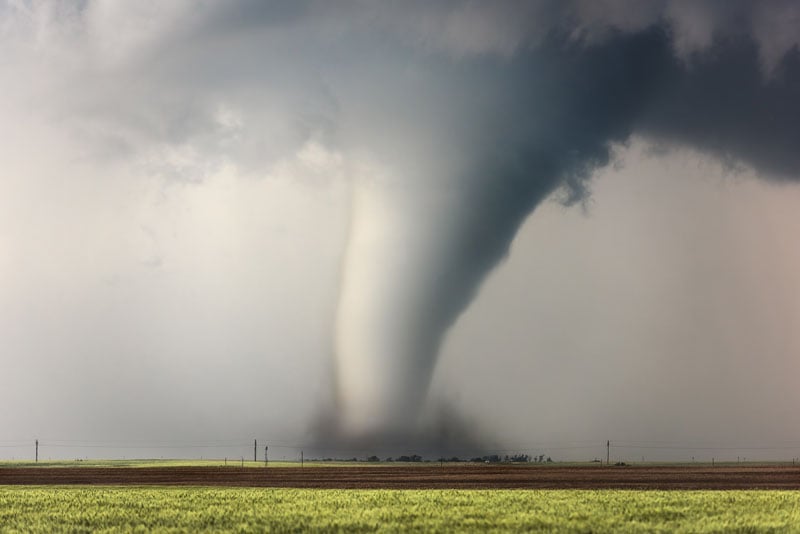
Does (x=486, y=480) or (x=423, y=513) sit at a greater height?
(x=423, y=513)

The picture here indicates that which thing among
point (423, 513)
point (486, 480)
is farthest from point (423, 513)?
point (486, 480)

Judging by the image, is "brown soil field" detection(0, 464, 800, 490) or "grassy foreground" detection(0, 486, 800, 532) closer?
"grassy foreground" detection(0, 486, 800, 532)

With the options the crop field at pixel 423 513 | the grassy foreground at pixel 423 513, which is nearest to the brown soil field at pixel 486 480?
the crop field at pixel 423 513

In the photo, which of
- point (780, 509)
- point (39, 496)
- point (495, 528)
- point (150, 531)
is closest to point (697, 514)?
point (780, 509)

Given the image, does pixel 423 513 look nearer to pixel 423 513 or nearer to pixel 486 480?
pixel 423 513

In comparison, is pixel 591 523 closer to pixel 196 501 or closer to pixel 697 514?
pixel 697 514

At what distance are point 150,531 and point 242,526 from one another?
366cm

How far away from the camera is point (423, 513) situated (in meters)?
35.7

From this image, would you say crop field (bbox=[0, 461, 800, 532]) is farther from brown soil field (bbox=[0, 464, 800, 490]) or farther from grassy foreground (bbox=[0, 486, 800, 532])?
brown soil field (bbox=[0, 464, 800, 490])

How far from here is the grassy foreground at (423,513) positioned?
30.7 meters

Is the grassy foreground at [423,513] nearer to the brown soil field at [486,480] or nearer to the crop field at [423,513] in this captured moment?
the crop field at [423,513]

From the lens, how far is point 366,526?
102ft

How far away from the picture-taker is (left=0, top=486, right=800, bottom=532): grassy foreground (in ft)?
101

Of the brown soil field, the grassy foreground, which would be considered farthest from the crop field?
the brown soil field
